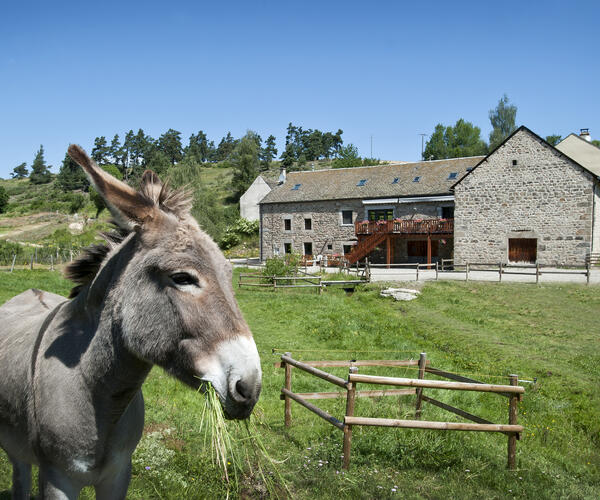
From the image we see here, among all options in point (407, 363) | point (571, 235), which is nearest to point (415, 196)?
point (571, 235)

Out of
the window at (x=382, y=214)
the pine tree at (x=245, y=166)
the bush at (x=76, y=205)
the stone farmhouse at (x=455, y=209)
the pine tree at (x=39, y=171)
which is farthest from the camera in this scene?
the pine tree at (x=39, y=171)

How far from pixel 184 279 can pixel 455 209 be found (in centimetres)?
2986

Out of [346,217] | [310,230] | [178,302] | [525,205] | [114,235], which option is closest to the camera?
[178,302]

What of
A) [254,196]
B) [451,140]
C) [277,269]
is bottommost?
[277,269]

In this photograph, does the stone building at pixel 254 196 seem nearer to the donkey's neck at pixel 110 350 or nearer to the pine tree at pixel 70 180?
the pine tree at pixel 70 180

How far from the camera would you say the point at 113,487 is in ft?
7.99

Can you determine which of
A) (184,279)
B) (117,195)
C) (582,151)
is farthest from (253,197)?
(184,279)

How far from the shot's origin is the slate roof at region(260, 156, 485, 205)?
33.3 metres

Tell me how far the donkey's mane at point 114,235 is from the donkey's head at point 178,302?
7cm

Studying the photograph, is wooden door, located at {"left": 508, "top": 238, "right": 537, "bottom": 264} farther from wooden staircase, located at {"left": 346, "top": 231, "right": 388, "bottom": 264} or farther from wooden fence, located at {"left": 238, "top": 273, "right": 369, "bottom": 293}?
wooden fence, located at {"left": 238, "top": 273, "right": 369, "bottom": 293}

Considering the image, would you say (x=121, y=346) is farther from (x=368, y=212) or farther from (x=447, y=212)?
(x=368, y=212)

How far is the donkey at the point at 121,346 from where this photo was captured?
5.95 feet

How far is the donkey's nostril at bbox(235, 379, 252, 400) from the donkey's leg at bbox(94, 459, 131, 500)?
1.25 metres

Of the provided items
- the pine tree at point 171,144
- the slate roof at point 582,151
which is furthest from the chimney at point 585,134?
the pine tree at point 171,144
